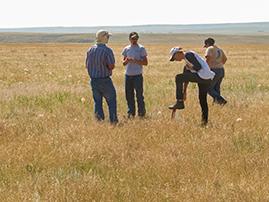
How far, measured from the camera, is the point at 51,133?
877 centimetres

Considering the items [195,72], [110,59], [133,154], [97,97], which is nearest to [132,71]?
[97,97]

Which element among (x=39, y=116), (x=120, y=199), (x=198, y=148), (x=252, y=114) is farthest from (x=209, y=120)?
(x=120, y=199)

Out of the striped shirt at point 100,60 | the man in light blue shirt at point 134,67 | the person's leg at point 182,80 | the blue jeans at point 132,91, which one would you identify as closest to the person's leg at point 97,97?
the striped shirt at point 100,60

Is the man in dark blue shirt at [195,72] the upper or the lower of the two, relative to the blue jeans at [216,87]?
upper

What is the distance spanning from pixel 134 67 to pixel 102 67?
1.11 meters

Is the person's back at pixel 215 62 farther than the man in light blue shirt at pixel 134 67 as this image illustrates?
Yes

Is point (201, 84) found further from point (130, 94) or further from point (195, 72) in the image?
point (130, 94)

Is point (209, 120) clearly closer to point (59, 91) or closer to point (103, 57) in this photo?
point (103, 57)

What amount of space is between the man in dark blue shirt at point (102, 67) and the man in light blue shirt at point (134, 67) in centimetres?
77

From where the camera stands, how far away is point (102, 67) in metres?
9.70

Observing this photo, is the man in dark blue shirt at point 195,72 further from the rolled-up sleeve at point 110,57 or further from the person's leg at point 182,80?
the rolled-up sleeve at point 110,57

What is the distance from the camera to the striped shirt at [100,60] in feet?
31.4

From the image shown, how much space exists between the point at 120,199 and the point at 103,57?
4.52 metres

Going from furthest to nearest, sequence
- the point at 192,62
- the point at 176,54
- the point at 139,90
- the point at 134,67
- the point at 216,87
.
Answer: the point at 216,87 → the point at 139,90 → the point at 134,67 → the point at 192,62 → the point at 176,54
